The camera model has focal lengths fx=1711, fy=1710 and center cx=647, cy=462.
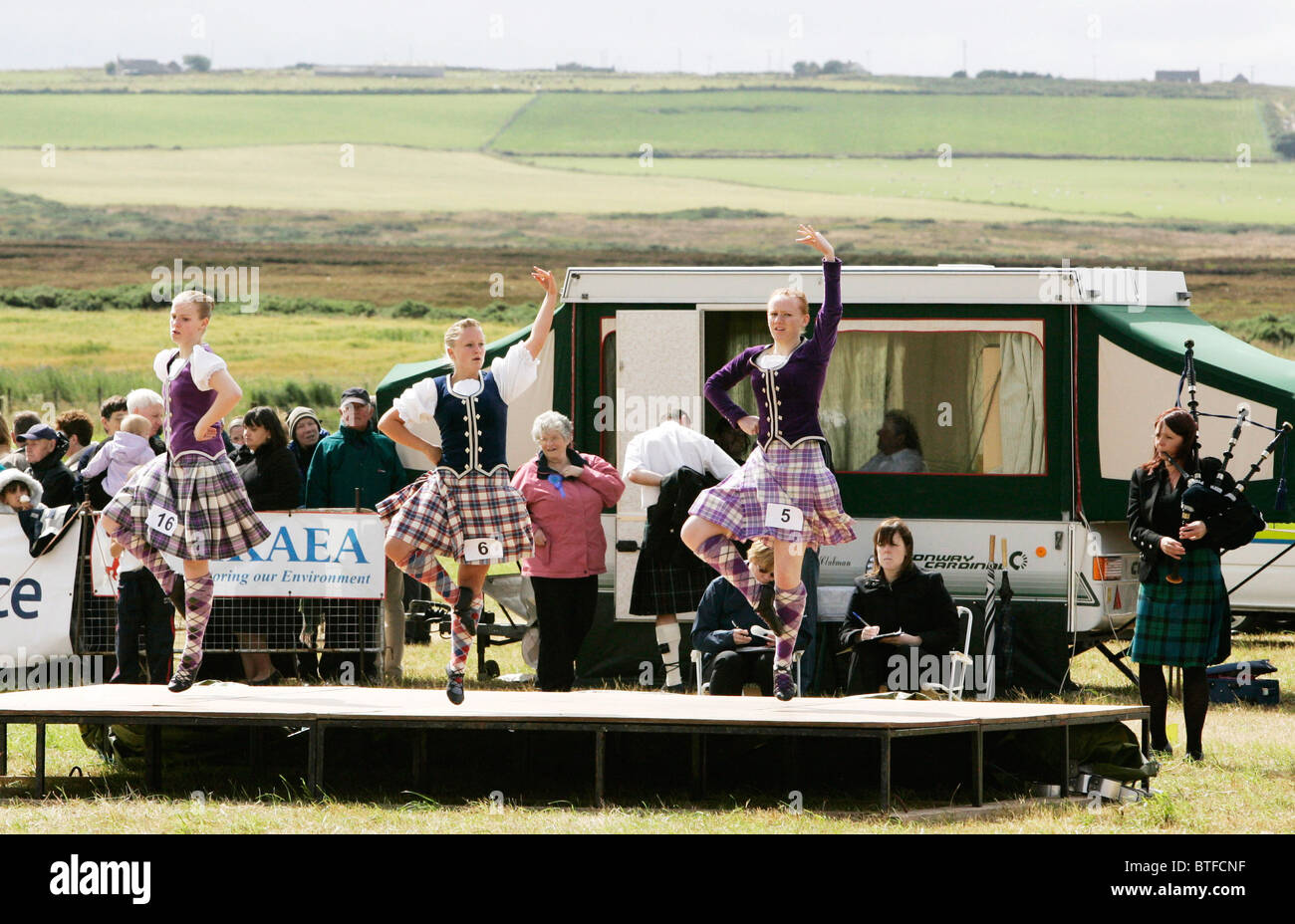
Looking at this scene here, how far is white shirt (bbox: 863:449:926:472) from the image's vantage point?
10359mm

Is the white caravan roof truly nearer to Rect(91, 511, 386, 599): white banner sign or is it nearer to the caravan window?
the caravan window

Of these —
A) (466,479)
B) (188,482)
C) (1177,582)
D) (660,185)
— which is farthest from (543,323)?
(660,185)

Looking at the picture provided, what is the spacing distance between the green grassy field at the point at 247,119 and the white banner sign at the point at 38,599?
72.6m

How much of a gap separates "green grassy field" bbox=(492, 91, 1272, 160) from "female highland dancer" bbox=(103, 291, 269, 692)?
75.4 metres

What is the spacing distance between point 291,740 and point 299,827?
180 cm

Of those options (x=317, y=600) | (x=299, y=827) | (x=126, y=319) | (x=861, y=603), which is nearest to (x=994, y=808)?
(x=861, y=603)

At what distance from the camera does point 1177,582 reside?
27.5 ft

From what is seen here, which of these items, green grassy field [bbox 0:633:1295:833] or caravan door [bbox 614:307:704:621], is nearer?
green grassy field [bbox 0:633:1295:833]

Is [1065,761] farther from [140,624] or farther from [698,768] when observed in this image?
[140,624]

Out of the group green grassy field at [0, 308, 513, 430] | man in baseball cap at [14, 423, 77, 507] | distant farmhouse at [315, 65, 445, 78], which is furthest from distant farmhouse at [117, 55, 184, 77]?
man in baseball cap at [14, 423, 77, 507]

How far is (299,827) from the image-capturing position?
6875mm

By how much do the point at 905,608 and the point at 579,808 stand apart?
2.55 meters

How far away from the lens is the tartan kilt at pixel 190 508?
7512 mm

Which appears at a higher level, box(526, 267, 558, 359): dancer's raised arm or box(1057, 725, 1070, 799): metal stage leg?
box(526, 267, 558, 359): dancer's raised arm
